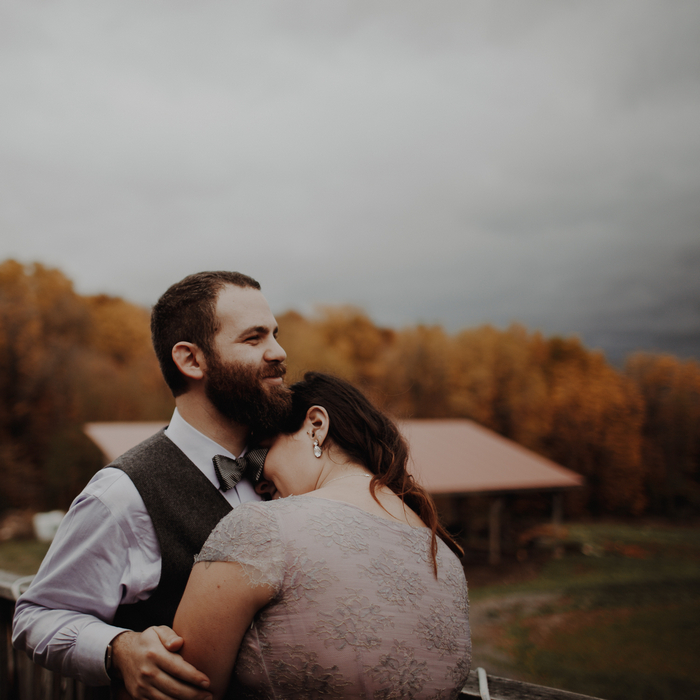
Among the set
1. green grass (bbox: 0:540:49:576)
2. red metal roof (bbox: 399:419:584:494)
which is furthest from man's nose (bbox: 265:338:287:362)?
green grass (bbox: 0:540:49:576)

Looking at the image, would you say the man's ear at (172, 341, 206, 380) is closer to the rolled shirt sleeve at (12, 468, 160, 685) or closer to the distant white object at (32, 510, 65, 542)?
the rolled shirt sleeve at (12, 468, 160, 685)

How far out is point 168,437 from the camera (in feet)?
5.32

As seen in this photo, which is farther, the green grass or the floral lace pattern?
the green grass

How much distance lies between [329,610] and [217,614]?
0.73 feet

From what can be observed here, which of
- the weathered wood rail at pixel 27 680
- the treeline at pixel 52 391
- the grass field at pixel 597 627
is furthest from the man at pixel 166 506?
the treeline at pixel 52 391

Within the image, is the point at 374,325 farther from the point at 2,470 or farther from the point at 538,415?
the point at 2,470

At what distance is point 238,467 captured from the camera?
162 centimetres

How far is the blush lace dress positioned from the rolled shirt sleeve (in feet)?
1.18

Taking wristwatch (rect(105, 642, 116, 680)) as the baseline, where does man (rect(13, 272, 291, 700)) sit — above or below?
above

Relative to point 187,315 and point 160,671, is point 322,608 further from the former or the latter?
point 187,315

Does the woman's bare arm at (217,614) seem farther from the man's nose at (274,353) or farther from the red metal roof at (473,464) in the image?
the red metal roof at (473,464)

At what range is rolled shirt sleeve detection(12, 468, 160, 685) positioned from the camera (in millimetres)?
1385

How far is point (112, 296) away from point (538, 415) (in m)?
34.5

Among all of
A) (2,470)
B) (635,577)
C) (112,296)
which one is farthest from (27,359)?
(635,577)
